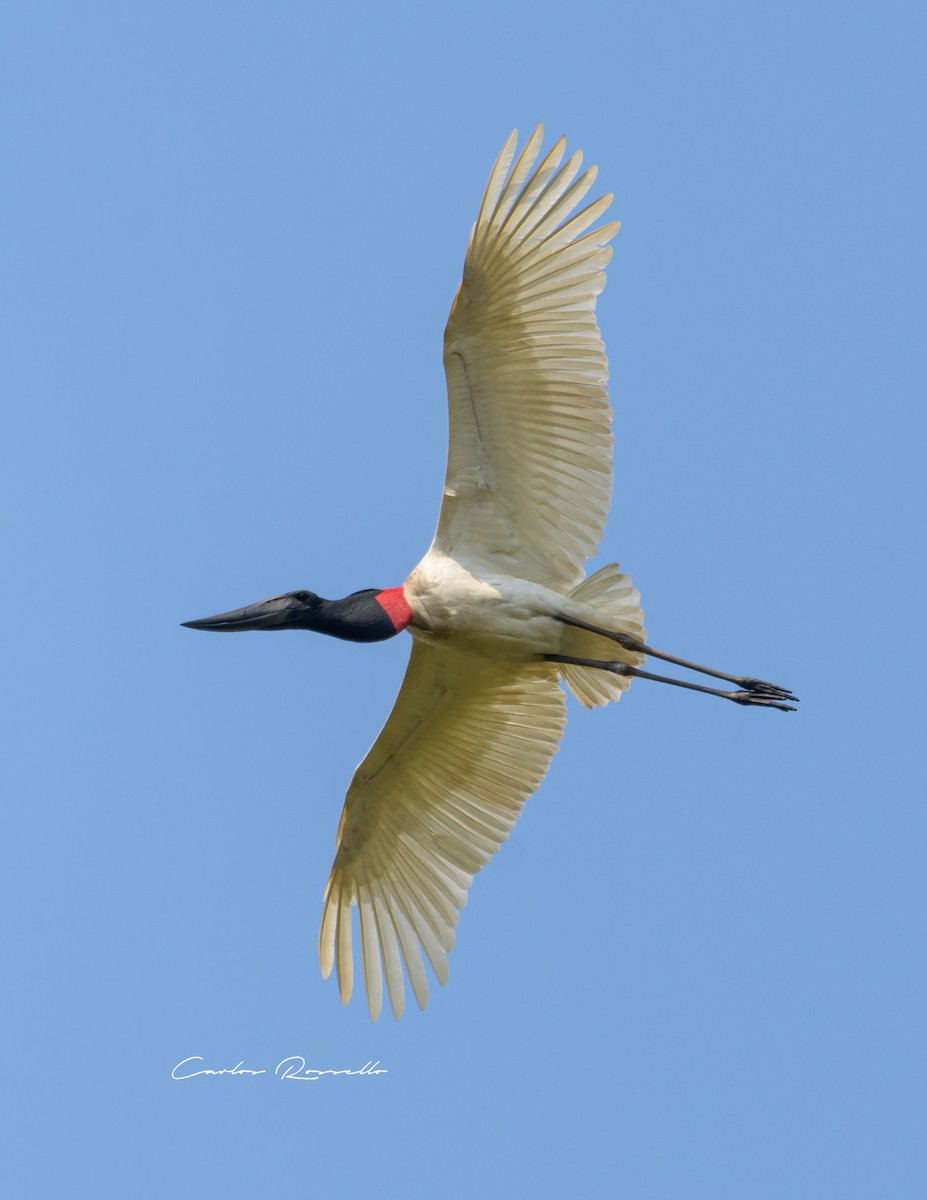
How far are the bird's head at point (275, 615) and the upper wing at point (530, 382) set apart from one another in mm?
850

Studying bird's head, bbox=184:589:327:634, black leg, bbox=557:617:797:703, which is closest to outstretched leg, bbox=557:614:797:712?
black leg, bbox=557:617:797:703

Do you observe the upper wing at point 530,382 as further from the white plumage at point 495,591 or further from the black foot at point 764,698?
the black foot at point 764,698

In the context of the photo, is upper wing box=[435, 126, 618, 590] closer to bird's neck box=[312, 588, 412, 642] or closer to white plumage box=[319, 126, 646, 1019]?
white plumage box=[319, 126, 646, 1019]

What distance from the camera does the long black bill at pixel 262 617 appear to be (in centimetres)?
1059

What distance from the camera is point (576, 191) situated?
9781 millimetres

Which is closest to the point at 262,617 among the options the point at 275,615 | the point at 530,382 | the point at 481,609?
the point at 275,615

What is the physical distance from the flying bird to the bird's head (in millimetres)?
12

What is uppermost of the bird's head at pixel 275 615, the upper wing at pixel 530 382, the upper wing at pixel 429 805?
the upper wing at pixel 530 382

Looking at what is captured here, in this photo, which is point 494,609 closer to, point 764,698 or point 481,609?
point 481,609

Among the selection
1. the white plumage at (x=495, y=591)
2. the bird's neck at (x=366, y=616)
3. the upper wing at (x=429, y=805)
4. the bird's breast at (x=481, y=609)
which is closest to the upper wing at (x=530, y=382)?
the white plumage at (x=495, y=591)

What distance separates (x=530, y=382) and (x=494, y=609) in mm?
1313

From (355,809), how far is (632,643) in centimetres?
201

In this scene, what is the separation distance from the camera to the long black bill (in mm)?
10594

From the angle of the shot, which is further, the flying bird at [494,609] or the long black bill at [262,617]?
the long black bill at [262,617]
